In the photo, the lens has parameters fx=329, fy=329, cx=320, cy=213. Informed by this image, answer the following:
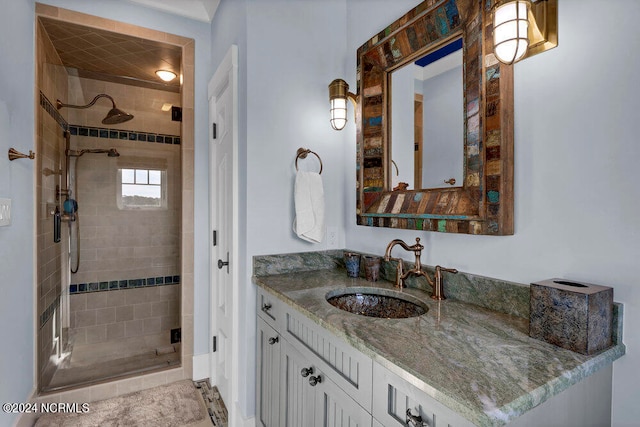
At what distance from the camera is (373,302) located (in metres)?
1.48

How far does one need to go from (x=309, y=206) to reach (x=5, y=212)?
4.52 ft

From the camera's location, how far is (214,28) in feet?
7.60

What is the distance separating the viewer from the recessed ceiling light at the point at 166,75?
272 centimetres

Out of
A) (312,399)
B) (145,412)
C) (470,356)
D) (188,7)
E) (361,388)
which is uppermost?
(188,7)

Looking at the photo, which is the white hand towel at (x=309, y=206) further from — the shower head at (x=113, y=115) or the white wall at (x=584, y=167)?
the shower head at (x=113, y=115)

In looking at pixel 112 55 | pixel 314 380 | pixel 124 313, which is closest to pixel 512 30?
pixel 314 380

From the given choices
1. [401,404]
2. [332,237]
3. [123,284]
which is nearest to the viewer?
[401,404]

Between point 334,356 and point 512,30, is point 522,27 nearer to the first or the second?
point 512,30

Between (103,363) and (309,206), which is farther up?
(309,206)

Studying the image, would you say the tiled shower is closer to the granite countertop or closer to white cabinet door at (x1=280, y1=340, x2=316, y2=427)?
white cabinet door at (x1=280, y1=340, x2=316, y2=427)

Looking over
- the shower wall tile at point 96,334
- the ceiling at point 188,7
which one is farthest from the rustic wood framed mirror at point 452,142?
the shower wall tile at point 96,334

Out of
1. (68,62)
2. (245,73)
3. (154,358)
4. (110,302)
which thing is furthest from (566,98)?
(110,302)

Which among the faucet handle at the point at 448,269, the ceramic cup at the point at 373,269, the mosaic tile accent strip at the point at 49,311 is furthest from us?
the mosaic tile accent strip at the point at 49,311

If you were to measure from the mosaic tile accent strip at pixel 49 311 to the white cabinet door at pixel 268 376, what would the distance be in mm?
1543
